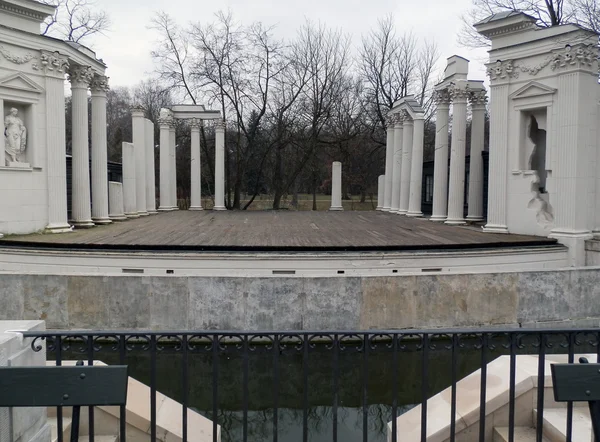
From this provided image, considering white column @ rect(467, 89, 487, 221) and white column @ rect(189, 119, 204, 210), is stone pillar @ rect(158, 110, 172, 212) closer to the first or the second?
white column @ rect(189, 119, 204, 210)

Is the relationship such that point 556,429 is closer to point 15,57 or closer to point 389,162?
point 15,57

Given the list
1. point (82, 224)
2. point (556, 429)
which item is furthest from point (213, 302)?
point (82, 224)

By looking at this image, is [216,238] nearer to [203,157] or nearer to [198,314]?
[198,314]

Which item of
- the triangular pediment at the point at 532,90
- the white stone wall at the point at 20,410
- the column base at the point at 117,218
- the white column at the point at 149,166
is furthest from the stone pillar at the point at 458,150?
the white stone wall at the point at 20,410

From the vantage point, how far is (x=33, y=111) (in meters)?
16.1

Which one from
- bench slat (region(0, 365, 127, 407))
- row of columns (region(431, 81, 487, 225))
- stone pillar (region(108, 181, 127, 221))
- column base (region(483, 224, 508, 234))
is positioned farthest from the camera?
stone pillar (region(108, 181, 127, 221))

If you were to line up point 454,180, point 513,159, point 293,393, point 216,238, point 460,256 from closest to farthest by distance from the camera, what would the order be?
point 293,393, point 460,256, point 216,238, point 513,159, point 454,180

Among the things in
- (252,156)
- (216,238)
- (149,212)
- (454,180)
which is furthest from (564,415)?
(252,156)

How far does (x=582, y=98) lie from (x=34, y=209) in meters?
18.4

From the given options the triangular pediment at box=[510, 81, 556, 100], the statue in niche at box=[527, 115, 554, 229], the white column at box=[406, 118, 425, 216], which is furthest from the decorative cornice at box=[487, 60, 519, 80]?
the white column at box=[406, 118, 425, 216]

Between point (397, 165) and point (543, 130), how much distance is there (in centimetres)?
1315

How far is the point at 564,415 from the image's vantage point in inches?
185

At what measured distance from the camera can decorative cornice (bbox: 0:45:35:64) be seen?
1520 cm

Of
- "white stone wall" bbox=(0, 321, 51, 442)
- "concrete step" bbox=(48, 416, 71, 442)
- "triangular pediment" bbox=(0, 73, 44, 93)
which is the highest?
"triangular pediment" bbox=(0, 73, 44, 93)
